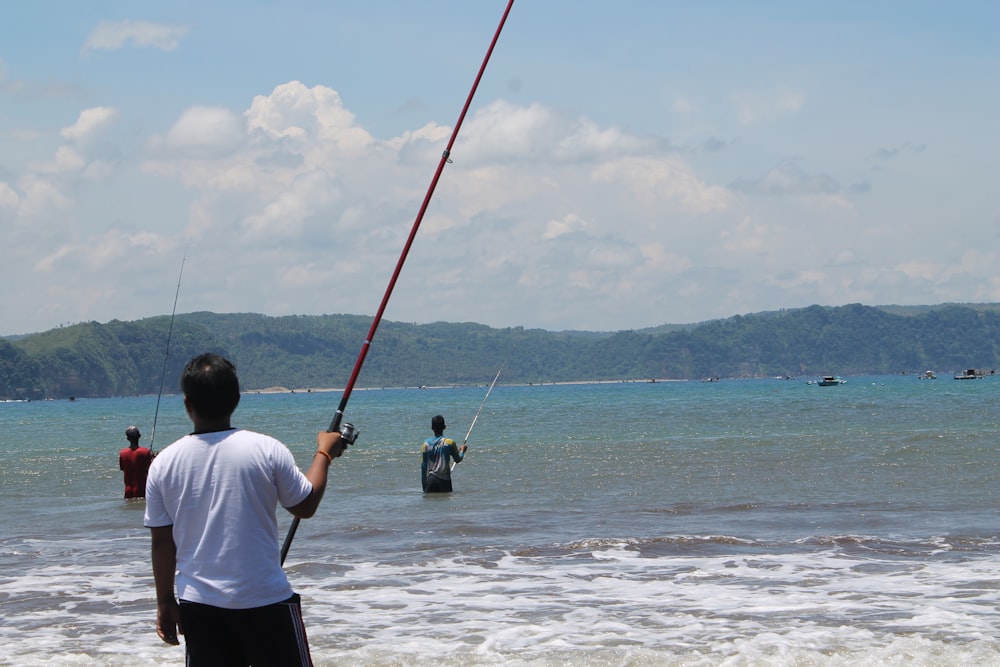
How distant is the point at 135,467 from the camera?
47.7ft

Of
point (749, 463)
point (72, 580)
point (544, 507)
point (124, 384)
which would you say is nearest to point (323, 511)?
point (544, 507)

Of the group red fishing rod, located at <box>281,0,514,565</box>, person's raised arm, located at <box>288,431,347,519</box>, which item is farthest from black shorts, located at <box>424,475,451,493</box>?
person's raised arm, located at <box>288,431,347,519</box>

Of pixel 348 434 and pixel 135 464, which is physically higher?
pixel 348 434

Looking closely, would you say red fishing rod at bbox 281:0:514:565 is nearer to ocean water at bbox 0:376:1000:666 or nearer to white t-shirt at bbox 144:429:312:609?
white t-shirt at bbox 144:429:312:609

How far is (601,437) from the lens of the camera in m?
33.8

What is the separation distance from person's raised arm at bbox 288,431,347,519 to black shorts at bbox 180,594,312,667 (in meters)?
0.30

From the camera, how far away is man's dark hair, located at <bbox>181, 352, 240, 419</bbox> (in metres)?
3.64

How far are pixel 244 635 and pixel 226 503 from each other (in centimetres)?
46

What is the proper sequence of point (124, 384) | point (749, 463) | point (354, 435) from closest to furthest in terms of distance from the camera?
1. point (354, 435)
2. point (749, 463)
3. point (124, 384)

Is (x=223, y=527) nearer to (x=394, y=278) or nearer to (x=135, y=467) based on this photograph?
(x=394, y=278)

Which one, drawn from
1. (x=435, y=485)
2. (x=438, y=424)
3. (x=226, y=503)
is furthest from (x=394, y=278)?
(x=435, y=485)

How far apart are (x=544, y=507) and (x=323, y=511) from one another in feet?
9.77

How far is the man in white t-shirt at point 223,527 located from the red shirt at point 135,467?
10961 mm

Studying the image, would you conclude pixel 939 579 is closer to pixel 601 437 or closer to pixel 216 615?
pixel 216 615
